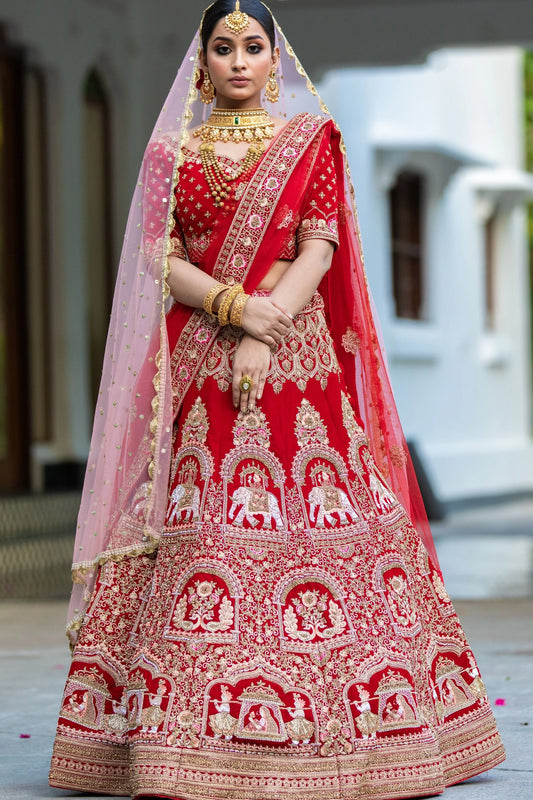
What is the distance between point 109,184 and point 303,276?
822 centimetres

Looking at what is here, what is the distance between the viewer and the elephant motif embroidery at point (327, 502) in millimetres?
3316

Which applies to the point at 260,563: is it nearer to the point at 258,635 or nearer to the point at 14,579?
the point at 258,635

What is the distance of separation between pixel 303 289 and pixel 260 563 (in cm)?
63

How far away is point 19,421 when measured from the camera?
10.8 meters

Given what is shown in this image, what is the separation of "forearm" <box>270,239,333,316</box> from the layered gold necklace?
0.73 ft

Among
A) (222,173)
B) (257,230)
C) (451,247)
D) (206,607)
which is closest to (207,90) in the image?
(222,173)

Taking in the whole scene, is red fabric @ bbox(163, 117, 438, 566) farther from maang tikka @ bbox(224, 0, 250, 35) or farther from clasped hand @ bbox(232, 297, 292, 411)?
maang tikka @ bbox(224, 0, 250, 35)

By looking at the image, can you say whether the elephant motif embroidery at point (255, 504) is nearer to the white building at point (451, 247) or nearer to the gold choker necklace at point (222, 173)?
the gold choker necklace at point (222, 173)

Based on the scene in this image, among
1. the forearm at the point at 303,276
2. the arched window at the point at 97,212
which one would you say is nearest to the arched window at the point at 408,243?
the arched window at the point at 97,212

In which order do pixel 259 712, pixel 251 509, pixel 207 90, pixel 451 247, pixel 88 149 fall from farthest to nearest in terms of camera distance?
pixel 451 247, pixel 88 149, pixel 207 90, pixel 251 509, pixel 259 712

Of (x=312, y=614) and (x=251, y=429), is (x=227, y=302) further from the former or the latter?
(x=312, y=614)

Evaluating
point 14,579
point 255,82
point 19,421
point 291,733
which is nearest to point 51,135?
point 19,421

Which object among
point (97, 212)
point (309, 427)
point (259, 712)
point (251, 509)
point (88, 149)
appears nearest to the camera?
point (259, 712)

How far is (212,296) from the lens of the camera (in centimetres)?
339
